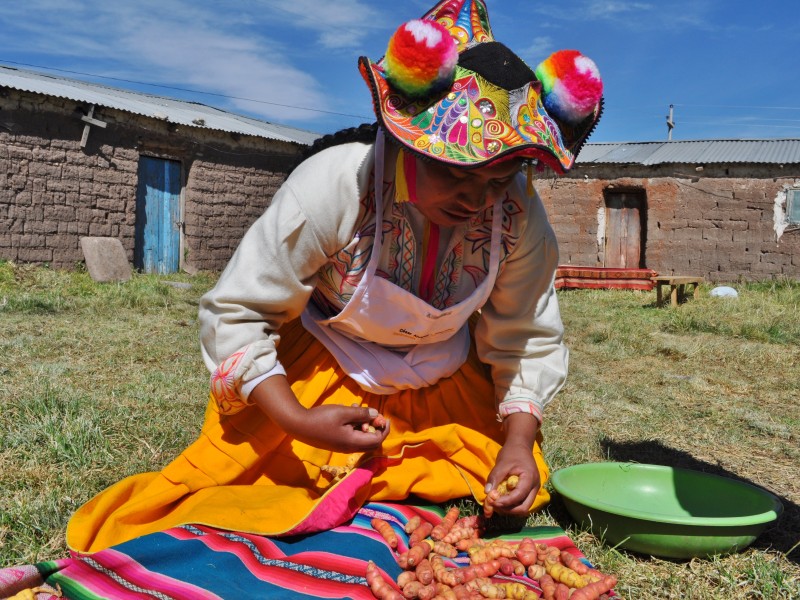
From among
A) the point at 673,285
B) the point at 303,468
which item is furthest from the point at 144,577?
the point at 673,285

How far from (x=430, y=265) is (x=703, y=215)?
13.4 metres

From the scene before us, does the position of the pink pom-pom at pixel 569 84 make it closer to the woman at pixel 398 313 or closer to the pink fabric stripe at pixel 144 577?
the woman at pixel 398 313

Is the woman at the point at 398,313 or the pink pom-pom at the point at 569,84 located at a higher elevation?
the pink pom-pom at the point at 569,84

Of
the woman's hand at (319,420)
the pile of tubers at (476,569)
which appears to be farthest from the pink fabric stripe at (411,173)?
the pile of tubers at (476,569)

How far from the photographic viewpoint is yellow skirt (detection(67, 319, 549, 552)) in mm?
1848

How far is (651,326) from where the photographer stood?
297 inches

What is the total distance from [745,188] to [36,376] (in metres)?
13.6

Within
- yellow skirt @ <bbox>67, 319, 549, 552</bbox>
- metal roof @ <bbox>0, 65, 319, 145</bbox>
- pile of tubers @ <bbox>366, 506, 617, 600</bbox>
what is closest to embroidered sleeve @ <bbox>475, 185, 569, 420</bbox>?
yellow skirt @ <bbox>67, 319, 549, 552</bbox>

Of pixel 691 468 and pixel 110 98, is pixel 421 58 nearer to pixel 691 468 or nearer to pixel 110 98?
pixel 691 468

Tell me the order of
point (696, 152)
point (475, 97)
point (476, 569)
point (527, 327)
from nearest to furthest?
point (475, 97) < point (476, 569) < point (527, 327) < point (696, 152)

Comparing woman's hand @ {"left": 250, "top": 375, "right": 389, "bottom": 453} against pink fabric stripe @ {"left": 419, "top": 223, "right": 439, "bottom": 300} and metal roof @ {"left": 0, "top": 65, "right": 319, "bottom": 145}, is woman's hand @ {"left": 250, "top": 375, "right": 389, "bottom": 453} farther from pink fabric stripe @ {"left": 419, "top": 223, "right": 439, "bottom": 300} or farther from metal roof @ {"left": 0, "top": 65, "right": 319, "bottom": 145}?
metal roof @ {"left": 0, "top": 65, "right": 319, "bottom": 145}

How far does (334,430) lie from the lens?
6.05 feet

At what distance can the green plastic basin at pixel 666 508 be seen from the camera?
195cm

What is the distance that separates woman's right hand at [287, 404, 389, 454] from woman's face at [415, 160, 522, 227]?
1.94ft
